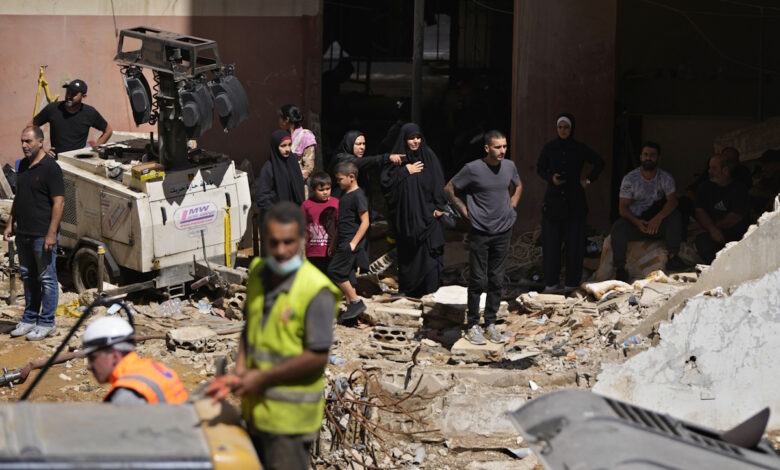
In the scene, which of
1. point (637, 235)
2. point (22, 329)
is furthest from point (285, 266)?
point (637, 235)

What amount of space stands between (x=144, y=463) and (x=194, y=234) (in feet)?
24.5

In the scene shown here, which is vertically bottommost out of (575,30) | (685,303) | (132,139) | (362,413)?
(362,413)

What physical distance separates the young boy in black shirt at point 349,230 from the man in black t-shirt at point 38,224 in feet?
8.02

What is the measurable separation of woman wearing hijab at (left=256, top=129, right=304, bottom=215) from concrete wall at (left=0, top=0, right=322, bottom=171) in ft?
13.4

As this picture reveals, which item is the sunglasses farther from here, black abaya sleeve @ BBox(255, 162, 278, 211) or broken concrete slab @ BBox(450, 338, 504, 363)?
black abaya sleeve @ BBox(255, 162, 278, 211)

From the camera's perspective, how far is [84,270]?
39.3ft

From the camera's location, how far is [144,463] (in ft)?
14.5

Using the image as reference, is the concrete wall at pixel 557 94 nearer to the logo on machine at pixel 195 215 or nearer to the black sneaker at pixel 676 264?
the black sneaker at pixel 676 264

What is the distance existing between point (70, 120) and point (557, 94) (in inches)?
214

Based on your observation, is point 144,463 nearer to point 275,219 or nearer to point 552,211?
point 275,219

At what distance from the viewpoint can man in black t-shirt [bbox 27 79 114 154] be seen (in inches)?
511

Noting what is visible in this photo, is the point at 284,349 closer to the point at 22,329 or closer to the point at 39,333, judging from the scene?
the point at 39,333

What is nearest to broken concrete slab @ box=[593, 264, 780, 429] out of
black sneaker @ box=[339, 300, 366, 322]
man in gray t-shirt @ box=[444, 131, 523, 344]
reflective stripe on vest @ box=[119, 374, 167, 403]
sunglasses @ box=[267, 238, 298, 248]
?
man in gray t-shirt @ box=[444, 131, 523, 344]

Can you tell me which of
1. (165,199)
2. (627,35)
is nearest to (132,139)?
(165,199)
